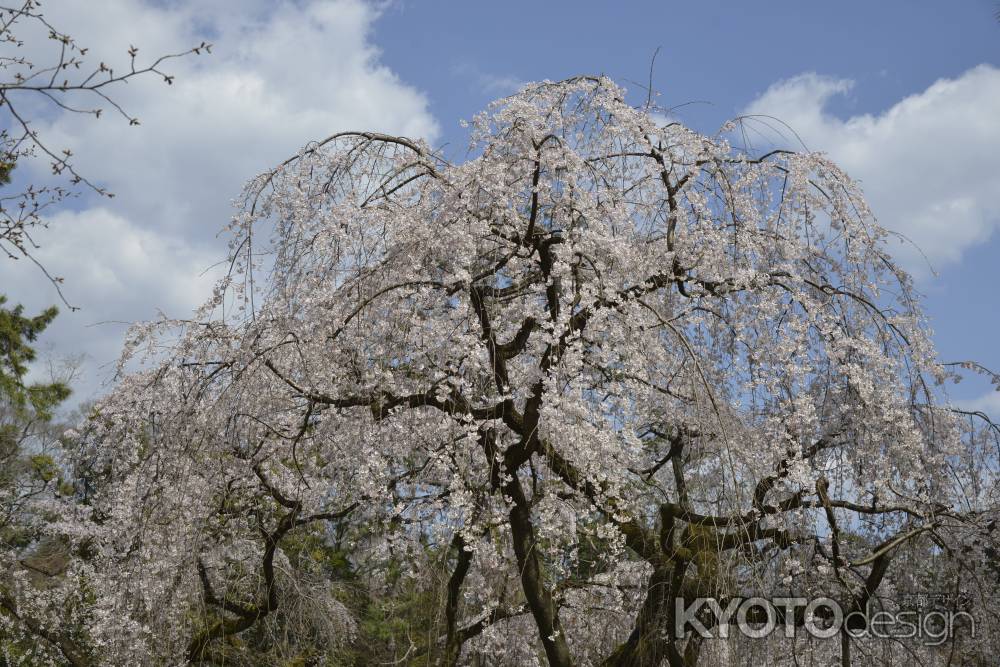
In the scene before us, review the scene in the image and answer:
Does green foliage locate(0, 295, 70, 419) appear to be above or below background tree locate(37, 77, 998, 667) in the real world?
above

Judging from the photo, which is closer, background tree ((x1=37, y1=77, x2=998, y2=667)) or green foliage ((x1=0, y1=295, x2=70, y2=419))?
background tree ((x1=37, y1=77, x2=998, y2=667))

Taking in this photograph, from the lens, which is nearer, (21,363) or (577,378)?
(577,378)

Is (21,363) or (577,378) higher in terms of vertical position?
(21,363)

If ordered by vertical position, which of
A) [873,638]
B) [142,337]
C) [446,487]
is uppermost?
[142,337]

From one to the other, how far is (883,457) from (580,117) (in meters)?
2.32

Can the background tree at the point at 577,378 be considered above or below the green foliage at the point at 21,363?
below

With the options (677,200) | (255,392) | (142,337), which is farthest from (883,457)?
(142,337)

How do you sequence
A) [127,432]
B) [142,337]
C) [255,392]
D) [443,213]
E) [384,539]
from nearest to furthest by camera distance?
[443,213] → [255,392] → [142,337] → [127,432] → [384,539]

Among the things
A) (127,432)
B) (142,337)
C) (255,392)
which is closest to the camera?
(255,392)

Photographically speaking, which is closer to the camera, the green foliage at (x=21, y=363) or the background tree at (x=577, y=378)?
the background tree at (x=577, y=378)

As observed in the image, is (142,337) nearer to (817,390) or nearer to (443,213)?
(443,213)

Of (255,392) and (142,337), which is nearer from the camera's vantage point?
(255,392)

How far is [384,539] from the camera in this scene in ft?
19.4

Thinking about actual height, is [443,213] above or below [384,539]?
above
